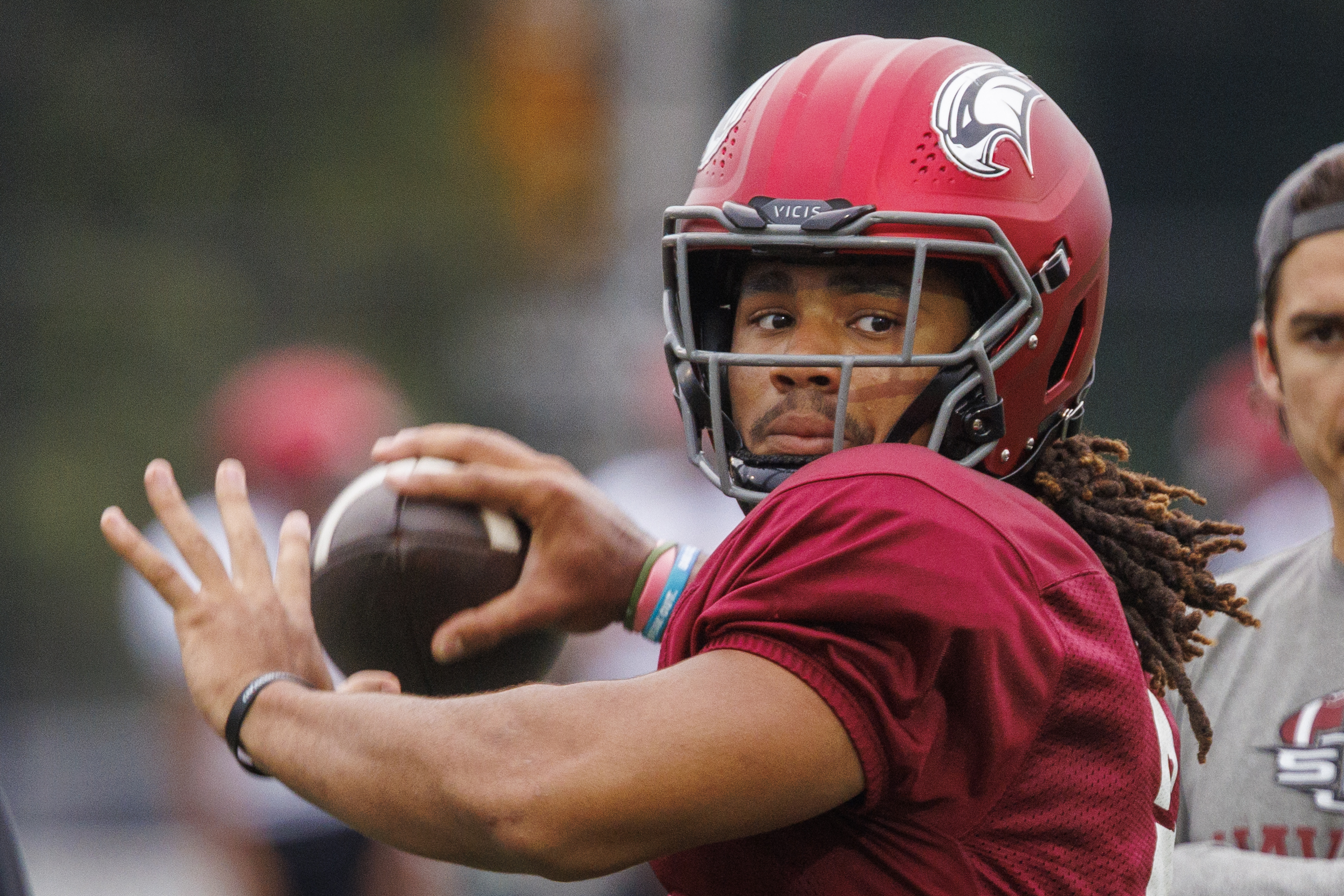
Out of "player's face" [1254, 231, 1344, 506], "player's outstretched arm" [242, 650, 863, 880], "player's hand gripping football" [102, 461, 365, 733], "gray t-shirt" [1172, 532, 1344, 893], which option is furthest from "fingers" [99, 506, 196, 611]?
"player's face" [1254, 231, 1344, 506]

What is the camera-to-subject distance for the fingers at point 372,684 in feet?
8.78

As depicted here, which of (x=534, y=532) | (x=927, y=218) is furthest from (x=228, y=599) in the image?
(x=927, y=218)

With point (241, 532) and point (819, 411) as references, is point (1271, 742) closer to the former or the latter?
point (819, 411)

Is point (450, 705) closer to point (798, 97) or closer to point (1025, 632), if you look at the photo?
point (1025, 632)

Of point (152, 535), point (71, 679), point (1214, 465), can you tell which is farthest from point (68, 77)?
point (1214, 465)

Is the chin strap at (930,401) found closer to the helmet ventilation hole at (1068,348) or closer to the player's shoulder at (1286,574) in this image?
the helmet ventilation hole at (1068,348)

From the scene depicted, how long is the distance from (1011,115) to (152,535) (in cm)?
608

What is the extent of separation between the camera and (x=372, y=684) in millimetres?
2682

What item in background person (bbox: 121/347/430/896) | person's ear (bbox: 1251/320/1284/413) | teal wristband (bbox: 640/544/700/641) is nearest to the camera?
teal wristband (bbox: 640/544/700/641)

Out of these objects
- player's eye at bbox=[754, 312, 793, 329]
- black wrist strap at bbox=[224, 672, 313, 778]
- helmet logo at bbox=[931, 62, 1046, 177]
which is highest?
helmet logo at bbox=[931, 62, 1046, 177]

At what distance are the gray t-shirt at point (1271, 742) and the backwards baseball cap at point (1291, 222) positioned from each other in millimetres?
570

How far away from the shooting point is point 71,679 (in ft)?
39.2

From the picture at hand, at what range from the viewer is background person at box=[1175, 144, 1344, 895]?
10.2ft

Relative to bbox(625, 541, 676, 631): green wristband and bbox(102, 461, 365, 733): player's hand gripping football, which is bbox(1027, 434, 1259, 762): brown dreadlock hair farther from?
bbox(102, 461, 365, 733): player's hand gripping football
